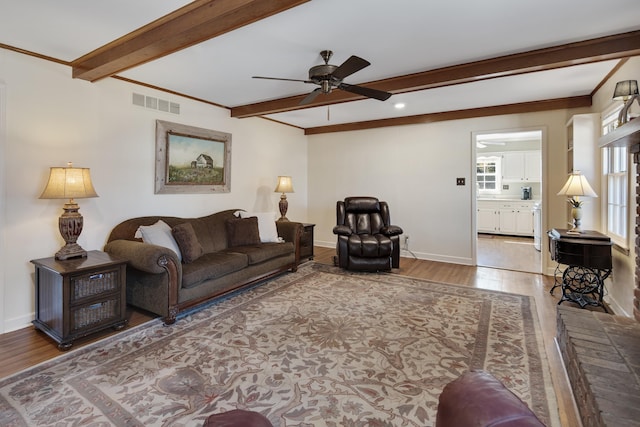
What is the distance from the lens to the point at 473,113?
494cm

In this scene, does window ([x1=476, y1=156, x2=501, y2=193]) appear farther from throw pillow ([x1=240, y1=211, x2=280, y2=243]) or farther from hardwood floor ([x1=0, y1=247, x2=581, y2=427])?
throw pillow ([x1=240, y1=211, x2=280, y2=243])

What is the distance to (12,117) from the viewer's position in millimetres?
2725

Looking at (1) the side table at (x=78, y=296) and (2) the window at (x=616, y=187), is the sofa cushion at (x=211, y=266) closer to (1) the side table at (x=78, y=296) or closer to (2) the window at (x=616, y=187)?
(1) the side table at (x=78, y=296)

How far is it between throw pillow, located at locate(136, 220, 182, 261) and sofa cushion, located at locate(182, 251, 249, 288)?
230 millimetres

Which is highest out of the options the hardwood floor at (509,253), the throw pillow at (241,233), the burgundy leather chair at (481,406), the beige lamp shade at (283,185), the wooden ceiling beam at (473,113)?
the wooden ceiling beam at (473,113)

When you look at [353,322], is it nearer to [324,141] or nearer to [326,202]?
[326,202]

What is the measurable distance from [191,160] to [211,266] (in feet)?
5.67

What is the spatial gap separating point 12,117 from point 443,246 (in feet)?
18.5

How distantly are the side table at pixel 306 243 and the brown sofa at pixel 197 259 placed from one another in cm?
41

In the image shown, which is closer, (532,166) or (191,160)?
(191,160)

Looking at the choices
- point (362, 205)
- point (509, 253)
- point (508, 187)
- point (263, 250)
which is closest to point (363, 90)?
point (263, 250)

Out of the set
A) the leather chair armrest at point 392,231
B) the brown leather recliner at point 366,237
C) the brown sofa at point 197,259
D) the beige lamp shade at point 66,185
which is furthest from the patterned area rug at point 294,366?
the leather chair armrest at point 392,231

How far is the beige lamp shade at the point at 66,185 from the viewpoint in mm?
2703

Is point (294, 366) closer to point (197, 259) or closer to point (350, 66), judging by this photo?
point (197, 259)
